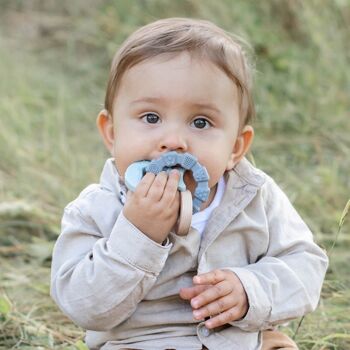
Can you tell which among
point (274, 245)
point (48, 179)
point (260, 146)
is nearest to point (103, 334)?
point (274, 245)

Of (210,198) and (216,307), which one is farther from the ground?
(210,198)

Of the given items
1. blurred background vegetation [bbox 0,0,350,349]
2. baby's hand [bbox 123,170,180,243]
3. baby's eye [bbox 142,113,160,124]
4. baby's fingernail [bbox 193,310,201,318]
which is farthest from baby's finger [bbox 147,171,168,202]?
Result: blurred background vegetation [bbox 0,0,350,349]

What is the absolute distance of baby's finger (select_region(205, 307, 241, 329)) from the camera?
84.0 inches

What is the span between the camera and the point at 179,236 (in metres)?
2.20

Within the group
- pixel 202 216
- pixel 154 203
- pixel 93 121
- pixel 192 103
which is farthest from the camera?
pixel 93 121

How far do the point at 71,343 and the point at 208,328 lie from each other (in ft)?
2.09

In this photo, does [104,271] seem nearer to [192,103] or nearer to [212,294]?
[212,294]

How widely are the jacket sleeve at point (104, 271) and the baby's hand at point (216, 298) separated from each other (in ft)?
0.37

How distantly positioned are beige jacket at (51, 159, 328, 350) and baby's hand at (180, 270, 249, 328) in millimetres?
35

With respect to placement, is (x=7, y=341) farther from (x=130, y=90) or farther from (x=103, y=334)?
(x=130, y=90)

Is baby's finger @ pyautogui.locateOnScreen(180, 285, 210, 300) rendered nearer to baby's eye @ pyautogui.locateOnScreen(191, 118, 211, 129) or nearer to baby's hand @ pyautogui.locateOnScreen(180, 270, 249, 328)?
baby's hand @ pyautogui.locateOnScreen(180, 270, 249, 328)

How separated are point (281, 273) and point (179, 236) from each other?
0.28 metres

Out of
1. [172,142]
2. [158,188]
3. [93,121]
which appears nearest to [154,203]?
[158,188]

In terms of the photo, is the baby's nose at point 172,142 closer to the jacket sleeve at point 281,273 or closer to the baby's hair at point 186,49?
the baby's hair at point 186,49
